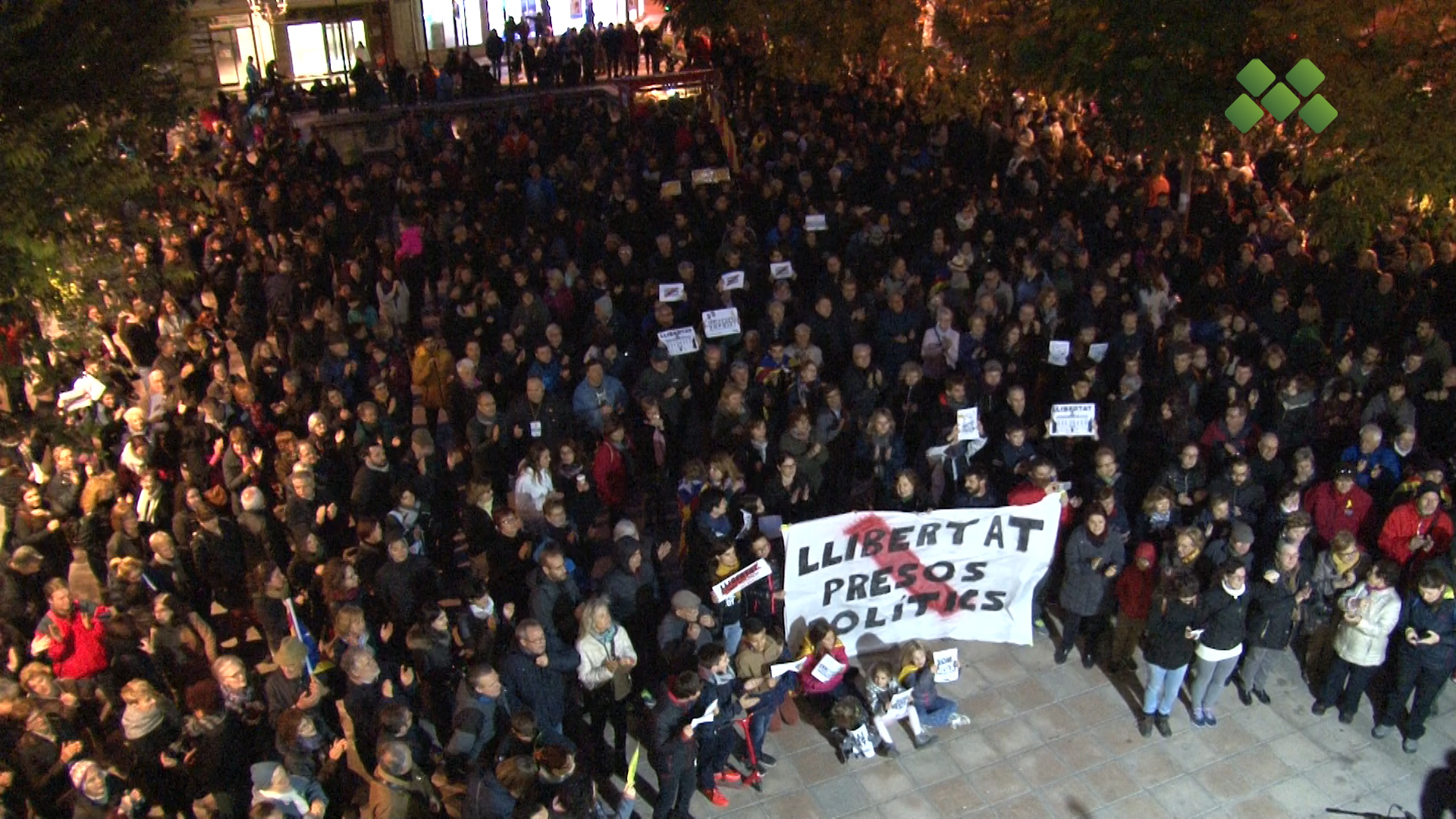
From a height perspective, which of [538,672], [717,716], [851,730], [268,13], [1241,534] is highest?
[268,13]

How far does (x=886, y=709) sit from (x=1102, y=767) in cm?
158

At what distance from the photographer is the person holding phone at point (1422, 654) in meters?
7.89

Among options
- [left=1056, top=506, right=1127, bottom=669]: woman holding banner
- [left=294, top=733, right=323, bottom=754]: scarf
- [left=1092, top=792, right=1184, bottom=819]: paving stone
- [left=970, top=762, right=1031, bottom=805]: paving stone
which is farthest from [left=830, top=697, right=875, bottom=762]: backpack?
[left=294, top=733, right=323, bottom=754]: scarf

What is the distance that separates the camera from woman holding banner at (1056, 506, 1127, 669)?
870 cm

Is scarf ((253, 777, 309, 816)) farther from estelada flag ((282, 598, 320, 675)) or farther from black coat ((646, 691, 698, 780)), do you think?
black coat ((646, 691, 698, 780))

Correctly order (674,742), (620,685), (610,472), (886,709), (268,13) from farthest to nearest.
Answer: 1. (268,13)
2. (610,472)
3. (886,709)
4. (620,685)
5. (674,742)

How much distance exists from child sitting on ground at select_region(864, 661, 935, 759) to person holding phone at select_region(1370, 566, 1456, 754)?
3.30 m

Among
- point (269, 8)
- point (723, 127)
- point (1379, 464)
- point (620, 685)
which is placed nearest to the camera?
point (620, 685)

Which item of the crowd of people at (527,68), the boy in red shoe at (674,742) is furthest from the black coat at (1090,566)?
the crowd of people at (527,68)

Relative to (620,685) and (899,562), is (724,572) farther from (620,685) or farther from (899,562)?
(899,562)

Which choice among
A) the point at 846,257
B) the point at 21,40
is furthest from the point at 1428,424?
the point at 21,40

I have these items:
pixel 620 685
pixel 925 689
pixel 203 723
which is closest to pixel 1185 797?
pixel 925 689

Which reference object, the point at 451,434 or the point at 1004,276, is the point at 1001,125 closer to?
the point at 1004,276

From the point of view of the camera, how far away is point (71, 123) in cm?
991
